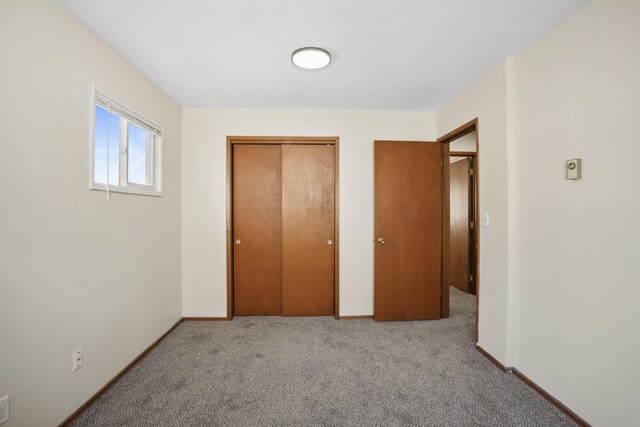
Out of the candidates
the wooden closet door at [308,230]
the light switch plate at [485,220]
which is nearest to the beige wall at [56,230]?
the wooden closet door at [308,230]

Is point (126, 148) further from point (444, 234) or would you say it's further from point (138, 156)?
point (444, 234)

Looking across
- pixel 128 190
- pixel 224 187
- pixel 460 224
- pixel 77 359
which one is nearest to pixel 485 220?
pixel 460 224

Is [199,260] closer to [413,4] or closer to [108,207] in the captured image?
[108,207]

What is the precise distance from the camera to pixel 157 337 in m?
2.48

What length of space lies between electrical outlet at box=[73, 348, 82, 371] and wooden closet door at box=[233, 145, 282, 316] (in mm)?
1599

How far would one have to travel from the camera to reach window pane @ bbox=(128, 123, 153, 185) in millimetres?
2246

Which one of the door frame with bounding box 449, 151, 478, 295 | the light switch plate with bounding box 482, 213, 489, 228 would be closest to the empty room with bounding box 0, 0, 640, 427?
the light switch plate with bounding box 482, 213, 489, 228

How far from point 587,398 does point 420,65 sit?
2.48 metres

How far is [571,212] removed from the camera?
160 centimetres

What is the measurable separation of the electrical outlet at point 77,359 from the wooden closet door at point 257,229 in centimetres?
160

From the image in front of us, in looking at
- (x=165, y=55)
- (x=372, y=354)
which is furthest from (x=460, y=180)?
(x=165, y=55)

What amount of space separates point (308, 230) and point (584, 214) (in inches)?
91.8

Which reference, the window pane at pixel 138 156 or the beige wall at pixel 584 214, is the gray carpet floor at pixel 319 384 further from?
the window pane at pixel 138 156

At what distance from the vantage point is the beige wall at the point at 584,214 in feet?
4.35
